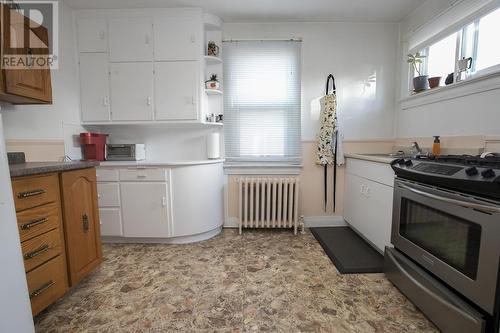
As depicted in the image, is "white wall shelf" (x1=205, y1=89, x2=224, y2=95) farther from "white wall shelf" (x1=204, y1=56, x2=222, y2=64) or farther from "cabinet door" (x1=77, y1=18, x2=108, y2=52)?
"cabinet door" (x1=77, y1=18, x2=108, y2=52)

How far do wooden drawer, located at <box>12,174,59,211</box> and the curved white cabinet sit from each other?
989 mm

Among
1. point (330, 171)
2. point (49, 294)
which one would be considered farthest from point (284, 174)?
point (49, 294)

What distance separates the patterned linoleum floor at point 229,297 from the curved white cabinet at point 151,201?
9.5 inches

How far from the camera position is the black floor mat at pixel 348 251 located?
6.55 feet

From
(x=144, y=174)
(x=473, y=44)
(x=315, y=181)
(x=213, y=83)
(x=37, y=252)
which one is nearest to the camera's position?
(x=37, y=252)

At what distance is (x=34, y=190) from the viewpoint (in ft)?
4.33

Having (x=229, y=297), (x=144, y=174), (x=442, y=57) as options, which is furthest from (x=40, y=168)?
(x=442, y=57)

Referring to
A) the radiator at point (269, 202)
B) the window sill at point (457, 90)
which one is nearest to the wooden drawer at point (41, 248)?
the radiator at point (269, 202)

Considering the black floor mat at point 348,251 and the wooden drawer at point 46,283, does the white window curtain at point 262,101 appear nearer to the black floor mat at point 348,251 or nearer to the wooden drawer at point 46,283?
the black floor mat at point 348,251

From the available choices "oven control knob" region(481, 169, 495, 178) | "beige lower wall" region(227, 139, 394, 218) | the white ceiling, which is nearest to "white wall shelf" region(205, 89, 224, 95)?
the white ceiling

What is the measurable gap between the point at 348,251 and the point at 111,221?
249cm

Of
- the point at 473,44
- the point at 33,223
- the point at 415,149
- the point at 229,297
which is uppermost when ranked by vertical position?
the point at 473,44

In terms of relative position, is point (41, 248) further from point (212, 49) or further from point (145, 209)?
point (212, 49)

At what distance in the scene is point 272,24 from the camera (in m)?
2.79
